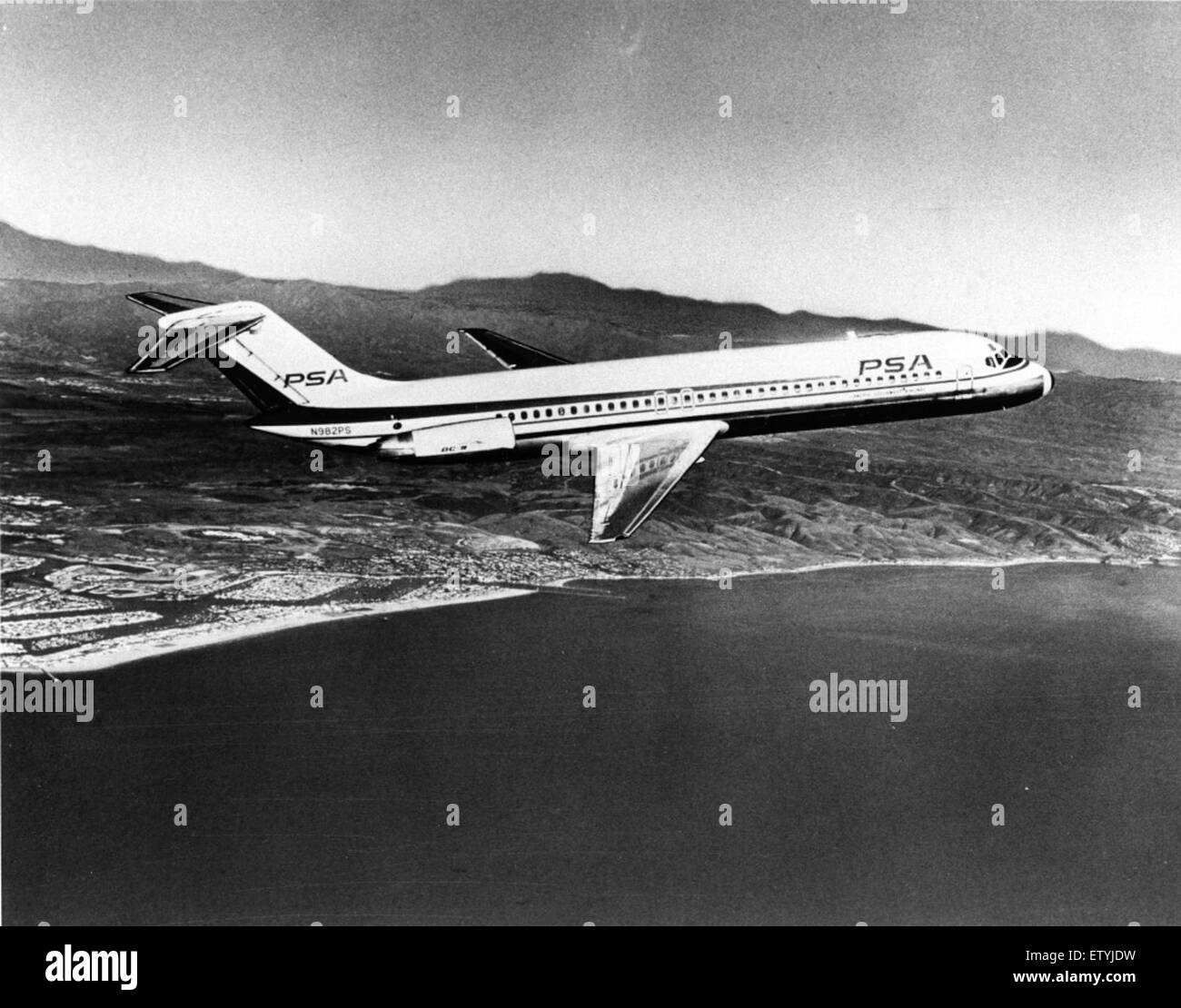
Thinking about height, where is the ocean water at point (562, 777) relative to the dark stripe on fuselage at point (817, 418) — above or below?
below

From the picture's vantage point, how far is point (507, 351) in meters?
5.96

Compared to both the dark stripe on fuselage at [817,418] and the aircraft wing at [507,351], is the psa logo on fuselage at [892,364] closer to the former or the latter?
the dark stripe on fuselage at [817,418]

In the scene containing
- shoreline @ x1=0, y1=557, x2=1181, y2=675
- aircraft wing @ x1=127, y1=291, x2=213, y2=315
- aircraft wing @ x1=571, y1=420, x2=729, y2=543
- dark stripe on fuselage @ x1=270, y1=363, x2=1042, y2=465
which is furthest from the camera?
shoreline @ x1=0, y1=557, x2=1181, y2=675

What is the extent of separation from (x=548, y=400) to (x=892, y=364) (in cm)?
235

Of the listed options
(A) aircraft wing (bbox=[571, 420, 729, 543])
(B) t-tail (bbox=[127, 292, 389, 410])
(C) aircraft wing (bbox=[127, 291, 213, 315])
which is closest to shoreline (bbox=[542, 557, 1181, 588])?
(A) aircraft wing (bbox=[571, 420, 729, 543])

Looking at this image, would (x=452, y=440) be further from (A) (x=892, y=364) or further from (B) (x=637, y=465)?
(A) (x=892, y=364)

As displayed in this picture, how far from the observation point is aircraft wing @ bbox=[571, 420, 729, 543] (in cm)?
567

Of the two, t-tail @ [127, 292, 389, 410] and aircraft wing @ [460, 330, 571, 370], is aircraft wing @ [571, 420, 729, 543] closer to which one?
aircraft wing @ [460, 330, 571, 370]

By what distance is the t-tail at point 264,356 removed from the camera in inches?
225

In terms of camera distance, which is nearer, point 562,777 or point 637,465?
point 637,465

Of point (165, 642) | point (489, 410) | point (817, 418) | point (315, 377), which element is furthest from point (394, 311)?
point (817, 418)

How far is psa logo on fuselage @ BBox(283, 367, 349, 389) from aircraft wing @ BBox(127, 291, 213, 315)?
2.66 ft

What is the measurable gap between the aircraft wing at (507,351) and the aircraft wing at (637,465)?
64 centimetres

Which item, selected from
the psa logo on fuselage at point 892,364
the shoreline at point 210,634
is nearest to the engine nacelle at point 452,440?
the shoreline at point 210,634
